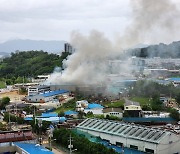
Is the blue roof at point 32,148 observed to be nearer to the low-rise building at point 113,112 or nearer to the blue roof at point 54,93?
the low-rise building at point 113,112

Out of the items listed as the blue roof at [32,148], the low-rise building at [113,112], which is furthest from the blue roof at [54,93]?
the blue roof at [32,148]

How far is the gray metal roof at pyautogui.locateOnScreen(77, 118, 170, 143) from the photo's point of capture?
12.4 meters

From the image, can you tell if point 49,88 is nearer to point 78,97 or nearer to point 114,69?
point 78,97

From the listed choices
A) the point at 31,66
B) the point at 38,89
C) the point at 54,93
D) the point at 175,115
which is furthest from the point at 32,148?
the point at 31,66

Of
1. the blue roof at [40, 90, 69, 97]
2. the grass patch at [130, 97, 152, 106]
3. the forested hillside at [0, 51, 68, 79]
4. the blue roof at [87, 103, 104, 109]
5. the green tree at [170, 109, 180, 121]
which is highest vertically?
the forested hillside at [0, 51, 68, 79]

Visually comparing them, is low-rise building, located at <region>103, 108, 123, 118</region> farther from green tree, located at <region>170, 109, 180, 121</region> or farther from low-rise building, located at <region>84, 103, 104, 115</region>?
green tree, located at <region>170, 109, 180, 121</region>

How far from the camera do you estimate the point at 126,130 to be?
13328mm

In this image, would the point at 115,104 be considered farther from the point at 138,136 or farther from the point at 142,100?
the point at 138,136

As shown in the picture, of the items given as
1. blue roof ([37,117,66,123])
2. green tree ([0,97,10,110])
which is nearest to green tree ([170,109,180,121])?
blue roof ([37,117,66,123])

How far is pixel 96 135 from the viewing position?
1404 cm

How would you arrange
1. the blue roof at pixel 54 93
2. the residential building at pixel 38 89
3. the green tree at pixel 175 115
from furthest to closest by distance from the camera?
the residential building at pixel 38 89, the blue roof at pixel 54 93, the green tree at pixel 175 115

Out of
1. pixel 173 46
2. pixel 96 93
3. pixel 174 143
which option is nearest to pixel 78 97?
pixel 96 93

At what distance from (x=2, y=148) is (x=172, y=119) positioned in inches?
300

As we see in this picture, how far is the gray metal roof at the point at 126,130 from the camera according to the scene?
1242 centimetres
